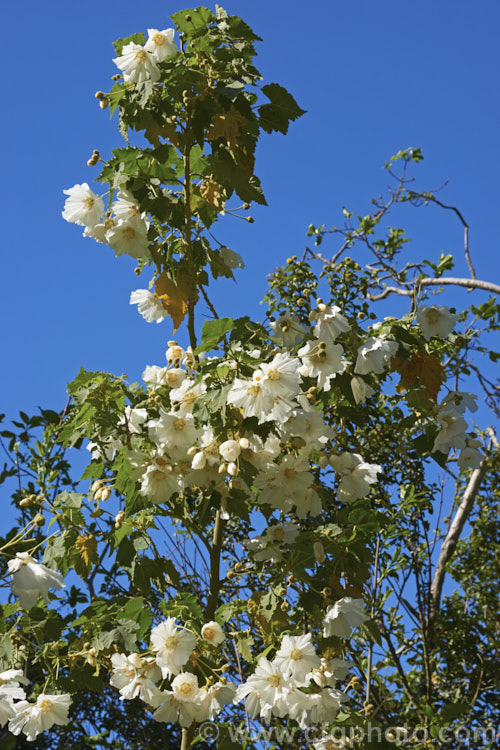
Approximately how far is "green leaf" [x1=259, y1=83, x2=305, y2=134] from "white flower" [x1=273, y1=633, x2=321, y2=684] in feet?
5.05

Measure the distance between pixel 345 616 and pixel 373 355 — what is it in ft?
2.49

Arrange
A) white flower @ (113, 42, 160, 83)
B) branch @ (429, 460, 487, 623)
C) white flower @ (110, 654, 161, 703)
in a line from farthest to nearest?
branch @ (429, 460, 487, 623) < white flower @ (113, 42, 160, 83) < white flower @ (110, 654, 161, 703)

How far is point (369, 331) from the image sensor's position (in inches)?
97.7

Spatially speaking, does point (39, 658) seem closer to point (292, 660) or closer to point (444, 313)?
point (292, 660)

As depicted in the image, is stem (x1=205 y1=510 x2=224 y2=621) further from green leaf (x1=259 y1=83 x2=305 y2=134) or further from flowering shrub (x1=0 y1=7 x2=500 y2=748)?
green leaf (x1=259 y1=83 x2=305 y2=134)

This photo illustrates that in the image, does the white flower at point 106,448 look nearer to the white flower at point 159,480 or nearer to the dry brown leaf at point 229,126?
the white flower at point 159,480

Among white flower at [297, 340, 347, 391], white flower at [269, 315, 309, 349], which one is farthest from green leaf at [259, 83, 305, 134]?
white flower at [297, 340, 347, 391]

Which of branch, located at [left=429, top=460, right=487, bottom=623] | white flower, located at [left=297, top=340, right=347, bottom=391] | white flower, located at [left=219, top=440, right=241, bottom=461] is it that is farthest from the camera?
branch, located at [left=429, top=460, right=487, bottom=623]

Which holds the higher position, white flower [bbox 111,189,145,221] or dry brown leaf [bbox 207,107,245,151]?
dry brown leaf [bbox 207,107,245,151]

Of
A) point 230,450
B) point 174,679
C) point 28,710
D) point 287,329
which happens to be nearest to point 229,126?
point 287,329

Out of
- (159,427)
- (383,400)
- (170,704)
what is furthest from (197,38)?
(383,400)

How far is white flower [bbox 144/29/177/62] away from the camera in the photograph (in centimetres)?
240

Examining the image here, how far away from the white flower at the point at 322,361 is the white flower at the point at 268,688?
0.81 metres

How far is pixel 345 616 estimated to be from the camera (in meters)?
2.24
